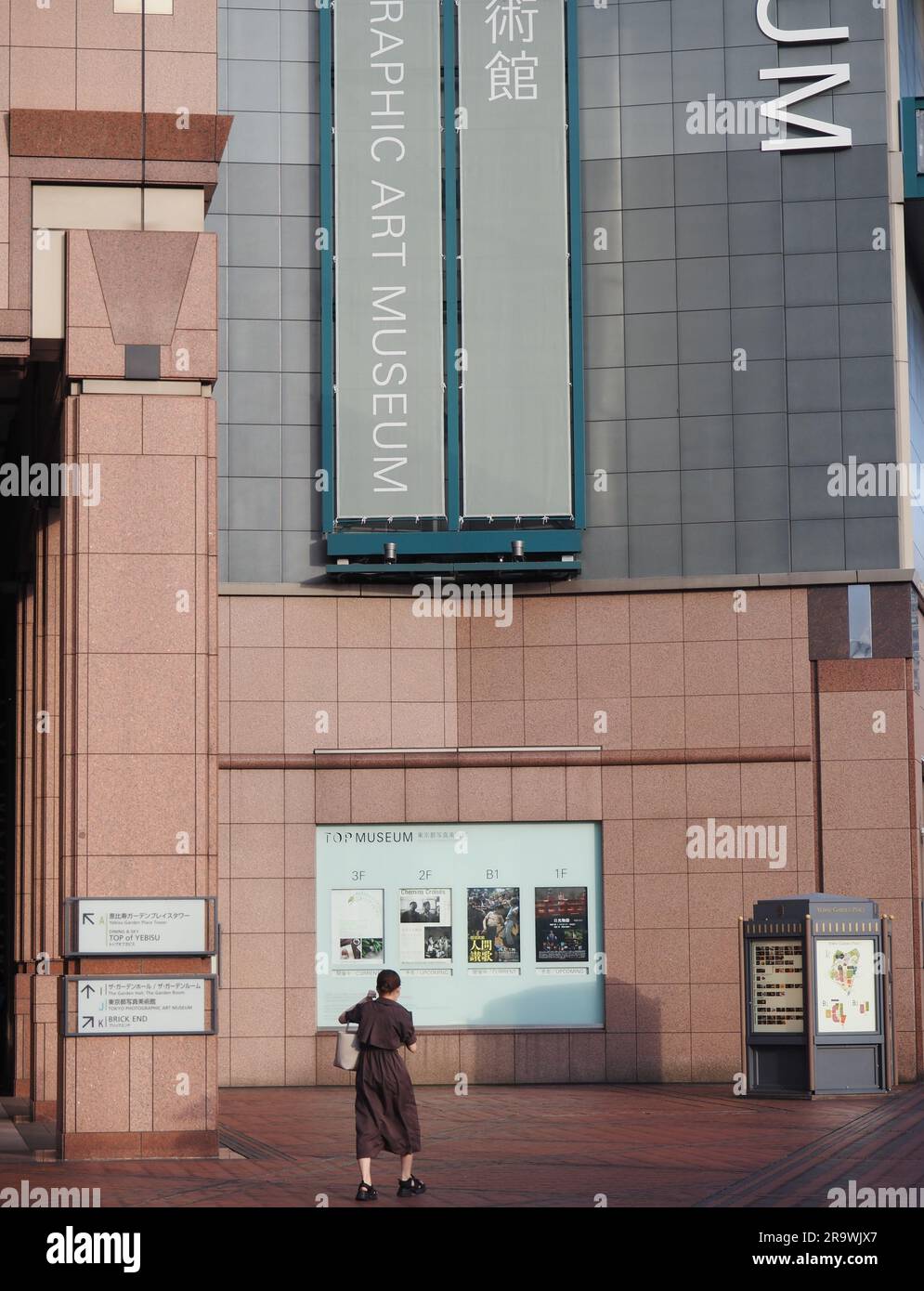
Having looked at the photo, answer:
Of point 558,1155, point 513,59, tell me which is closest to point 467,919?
point 558,1155

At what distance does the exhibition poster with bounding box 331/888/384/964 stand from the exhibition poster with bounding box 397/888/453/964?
0.29 meters

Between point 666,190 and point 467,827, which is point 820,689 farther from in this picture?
point 666,190

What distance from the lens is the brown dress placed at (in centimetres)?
1302

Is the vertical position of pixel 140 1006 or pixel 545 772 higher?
pixel 545 772

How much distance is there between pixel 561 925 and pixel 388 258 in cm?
876

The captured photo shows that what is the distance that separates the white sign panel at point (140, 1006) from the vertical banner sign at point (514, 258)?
9552 millimetres

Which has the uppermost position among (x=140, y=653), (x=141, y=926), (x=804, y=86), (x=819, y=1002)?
(x=804, y=86)

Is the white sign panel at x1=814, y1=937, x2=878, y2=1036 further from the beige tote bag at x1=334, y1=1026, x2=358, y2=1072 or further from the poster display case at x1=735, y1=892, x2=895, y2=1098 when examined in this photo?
the beige tote bag at x1=334, y1=1026, x2=358, y2=1072

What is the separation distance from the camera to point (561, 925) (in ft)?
77.3

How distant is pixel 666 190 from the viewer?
2419cm

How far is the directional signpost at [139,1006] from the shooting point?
15.7 m

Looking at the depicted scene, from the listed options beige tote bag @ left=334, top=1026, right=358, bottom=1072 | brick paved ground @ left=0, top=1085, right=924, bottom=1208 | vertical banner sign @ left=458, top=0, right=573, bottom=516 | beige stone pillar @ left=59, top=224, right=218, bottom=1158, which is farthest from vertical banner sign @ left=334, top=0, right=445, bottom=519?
beige tote bag @ left=334, top=1026, right=358, bottom=1072

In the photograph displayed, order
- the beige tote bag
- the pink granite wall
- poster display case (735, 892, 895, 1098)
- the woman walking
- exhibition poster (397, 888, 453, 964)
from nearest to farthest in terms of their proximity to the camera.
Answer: the woman walking
the beige tote bag
poster display case (735, 892, 895, 1098)
the pink granite wall
exhibition poster (397, 888, 453, 964)

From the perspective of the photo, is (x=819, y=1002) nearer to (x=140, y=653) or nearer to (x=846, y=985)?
(x=846, y=985)
